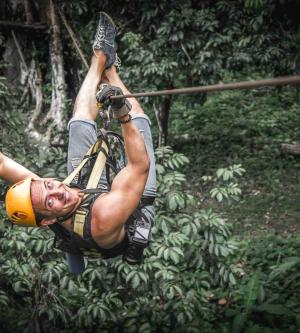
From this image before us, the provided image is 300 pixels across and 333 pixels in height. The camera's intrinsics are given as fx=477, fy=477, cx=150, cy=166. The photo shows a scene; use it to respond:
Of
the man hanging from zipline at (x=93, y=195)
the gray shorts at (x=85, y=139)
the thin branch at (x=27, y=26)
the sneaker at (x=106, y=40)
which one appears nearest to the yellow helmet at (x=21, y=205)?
the man hanging from zipline at (x=93, y=195)

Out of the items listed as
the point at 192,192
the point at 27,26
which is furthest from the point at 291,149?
the point at 27,26

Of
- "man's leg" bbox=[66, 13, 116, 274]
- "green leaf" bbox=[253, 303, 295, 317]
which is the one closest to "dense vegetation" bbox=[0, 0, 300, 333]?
"green leaf" bbox=[253, 303, 295, 317]

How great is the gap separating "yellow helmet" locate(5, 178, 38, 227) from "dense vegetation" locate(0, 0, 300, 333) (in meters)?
1.27

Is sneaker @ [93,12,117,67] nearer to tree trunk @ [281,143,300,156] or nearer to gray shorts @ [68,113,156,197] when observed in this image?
gray shorts @ [68,113,156,197]

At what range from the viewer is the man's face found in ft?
9.47

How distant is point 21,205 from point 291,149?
658 cm

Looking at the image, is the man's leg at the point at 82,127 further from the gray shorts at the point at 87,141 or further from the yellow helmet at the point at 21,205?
the yellow helmet at the point at 21,205

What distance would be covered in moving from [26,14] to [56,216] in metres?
4.76

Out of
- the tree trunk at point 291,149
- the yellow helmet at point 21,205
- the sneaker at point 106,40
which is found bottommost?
the tree trunk at point 291,149

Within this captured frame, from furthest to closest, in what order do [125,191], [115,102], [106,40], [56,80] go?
[56,80] → [106,40] → [125,191] → [115,102]

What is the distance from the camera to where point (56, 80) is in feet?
22.0

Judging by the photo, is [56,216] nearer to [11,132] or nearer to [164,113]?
[11,132]

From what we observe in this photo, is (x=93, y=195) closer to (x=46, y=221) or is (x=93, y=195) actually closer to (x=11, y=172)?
(x=46, y=221)

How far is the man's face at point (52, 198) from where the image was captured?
114 inches
